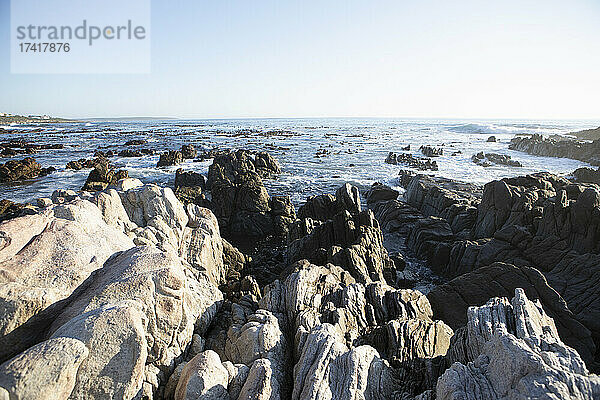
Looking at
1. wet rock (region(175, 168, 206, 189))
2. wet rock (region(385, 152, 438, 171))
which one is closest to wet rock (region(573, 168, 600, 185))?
wet rock (region(385, 152, 438, 171))

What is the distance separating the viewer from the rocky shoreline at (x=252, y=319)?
4035 millimetres

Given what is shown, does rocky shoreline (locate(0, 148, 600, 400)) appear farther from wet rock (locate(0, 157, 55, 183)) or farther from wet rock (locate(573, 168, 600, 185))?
wet rock (locate(0, 157, 55, 183))

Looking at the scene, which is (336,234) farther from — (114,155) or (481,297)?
(114,155)

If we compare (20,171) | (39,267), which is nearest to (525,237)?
(39,267)

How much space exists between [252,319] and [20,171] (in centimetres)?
3330

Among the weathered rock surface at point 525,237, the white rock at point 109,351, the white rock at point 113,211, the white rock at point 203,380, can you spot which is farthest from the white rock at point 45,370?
the weathered rock surface at point 525,237

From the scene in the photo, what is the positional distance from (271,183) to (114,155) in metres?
29.3

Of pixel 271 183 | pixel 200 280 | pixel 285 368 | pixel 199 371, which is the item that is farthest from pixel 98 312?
pixel 271 183

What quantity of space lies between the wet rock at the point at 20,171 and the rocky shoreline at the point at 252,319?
24.8 m

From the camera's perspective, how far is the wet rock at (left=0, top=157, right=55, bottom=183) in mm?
28781

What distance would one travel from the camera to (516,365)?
3.91 metres

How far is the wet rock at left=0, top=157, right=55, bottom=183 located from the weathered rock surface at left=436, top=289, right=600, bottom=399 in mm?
35958

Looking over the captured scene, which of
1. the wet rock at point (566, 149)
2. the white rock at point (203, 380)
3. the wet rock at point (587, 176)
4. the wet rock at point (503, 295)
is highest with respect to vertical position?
the wet rock at point (566, 149)

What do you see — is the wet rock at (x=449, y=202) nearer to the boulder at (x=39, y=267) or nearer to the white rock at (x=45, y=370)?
the boulder at (x=39, y=267)
